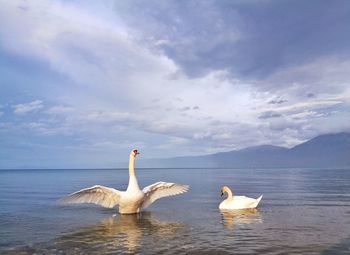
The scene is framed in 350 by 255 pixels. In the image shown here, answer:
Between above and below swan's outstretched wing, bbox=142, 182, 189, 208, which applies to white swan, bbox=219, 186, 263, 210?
below

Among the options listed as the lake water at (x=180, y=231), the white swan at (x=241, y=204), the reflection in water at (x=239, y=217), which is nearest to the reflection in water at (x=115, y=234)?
the lake water at (x=180, y=231)

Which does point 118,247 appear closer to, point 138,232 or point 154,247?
point 154,247

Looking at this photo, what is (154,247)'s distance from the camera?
45.6ft

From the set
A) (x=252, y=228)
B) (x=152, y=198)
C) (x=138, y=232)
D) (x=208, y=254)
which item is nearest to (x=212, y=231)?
(x=252, y=228)

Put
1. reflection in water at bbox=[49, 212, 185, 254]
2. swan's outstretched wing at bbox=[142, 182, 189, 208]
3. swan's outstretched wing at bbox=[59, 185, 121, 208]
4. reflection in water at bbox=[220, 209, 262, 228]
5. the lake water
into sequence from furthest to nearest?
swan's outstretched wing at bbox=[142, 182, 189, 208], swan's outstretched wing at bbox=[59, 185, 121, 208], reflection in water at bbox=[220, 209, 262, 228], reflection in water at bbox=[49, 212, 185, 254], the lake water

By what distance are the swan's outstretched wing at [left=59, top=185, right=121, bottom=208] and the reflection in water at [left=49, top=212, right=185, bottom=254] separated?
5.39 ft

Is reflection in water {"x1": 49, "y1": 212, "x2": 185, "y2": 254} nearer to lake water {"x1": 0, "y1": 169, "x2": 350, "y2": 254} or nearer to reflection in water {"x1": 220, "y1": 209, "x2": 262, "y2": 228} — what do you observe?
lake water {"x1": 0, "y1": 169, "x2": 350, "y2": 254}

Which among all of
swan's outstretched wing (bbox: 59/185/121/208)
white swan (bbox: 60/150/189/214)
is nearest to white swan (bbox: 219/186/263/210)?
white swan (bbox: 60/150/189/214)

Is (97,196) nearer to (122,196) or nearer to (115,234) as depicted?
(122,196)

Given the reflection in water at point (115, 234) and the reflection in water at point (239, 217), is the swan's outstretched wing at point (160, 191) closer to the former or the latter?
the reflection in water at point (115, 234)

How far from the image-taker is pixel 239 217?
70.5 ft

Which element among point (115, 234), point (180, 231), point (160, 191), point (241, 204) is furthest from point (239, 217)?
point (115, 234)

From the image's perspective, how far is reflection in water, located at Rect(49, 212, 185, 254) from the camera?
1395 centimetres

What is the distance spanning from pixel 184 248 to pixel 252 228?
16.3ft
